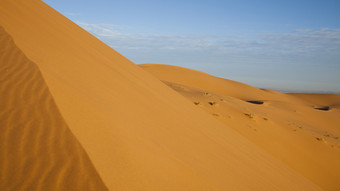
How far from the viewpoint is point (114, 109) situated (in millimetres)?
3912

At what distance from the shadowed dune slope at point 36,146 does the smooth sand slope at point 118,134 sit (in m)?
0.01

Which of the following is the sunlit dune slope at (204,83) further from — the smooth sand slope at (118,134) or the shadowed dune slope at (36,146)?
the shadowed dune slope at (36,146)

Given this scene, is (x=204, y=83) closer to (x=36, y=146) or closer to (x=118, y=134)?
(x=118, y=134)

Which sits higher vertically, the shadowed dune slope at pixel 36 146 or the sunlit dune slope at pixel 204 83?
the sunlit dune slope at pixel 204 83

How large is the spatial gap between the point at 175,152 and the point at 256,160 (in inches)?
111

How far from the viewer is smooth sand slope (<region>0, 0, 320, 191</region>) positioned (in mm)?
2531

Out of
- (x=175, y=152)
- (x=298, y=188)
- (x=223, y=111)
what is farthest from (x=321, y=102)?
(x=175, y=152)

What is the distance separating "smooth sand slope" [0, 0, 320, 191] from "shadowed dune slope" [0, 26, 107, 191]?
14mm

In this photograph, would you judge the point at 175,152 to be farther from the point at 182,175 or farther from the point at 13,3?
the point at 13,3

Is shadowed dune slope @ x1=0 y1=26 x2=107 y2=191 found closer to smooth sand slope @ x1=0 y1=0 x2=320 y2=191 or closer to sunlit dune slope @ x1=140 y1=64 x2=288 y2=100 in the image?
smooth sand slope @ x1=0 y1=0 x2=320 y2=191

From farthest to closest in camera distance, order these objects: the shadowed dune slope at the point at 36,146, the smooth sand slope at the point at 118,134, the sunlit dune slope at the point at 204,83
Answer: the sunlit dune slope at the point at 204,83 → the smooth sand slope at the point at 118,134 → the shadowed dune slope at the point at 36,146

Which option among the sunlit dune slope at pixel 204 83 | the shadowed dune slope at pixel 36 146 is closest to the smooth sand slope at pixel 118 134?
the shadowed dune slope at pixel 36 146

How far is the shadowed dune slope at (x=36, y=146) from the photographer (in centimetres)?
215

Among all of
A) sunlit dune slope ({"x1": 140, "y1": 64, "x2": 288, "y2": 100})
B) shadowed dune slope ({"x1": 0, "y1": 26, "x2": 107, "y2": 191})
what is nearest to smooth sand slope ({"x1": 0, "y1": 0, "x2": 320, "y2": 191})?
shadowed dune slope ({"x1": 0, "y1": 26, "x2": 107, "y2": 191})
